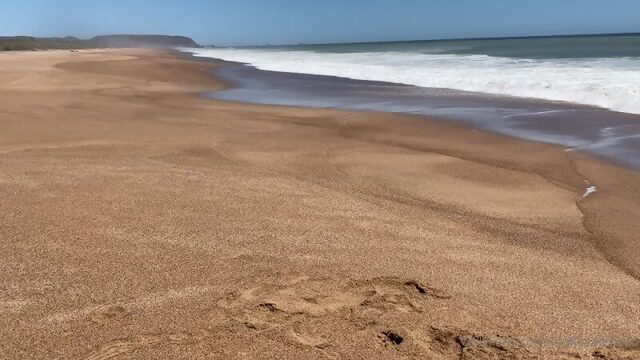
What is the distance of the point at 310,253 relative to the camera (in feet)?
12.8

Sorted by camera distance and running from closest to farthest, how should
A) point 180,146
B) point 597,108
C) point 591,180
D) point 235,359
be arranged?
point 235,359, point 591,180, point 180,146, point 597,108

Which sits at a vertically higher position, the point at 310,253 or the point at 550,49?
the point at 550,49

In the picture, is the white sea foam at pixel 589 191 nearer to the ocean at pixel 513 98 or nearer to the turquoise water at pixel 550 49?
the ocean at pixel 513 98

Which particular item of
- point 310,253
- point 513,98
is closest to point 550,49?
point 513,98

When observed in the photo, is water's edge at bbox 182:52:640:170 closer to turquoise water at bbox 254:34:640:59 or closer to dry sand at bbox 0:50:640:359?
dry sand at bbox 0:50:640:359

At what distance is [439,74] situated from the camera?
21.5 m

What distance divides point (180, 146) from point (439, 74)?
1583 cm

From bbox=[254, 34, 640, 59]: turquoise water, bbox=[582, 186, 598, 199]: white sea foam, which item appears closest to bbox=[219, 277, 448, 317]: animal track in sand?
bbox=[582, 186, 598, 199]: white sea foam

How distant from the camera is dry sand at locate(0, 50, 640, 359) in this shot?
292cm

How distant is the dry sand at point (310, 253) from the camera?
9.59 ft

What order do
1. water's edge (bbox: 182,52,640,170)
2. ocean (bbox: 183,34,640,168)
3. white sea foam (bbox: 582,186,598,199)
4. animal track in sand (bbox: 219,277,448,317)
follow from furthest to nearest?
1. ocean (bbox: 183,34,640,168)
2. water's edge (bbox: 182,52,640,170)
3. white sea foam (bbox: 582,186,598,199)
4. animal track in sand (bbox: 219,277,448,317)

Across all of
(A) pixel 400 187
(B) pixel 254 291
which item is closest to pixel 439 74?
(A) pixel 400 187

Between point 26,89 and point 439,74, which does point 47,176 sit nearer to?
point 26,89

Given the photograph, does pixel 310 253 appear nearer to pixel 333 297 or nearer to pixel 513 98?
pixel 333 297
